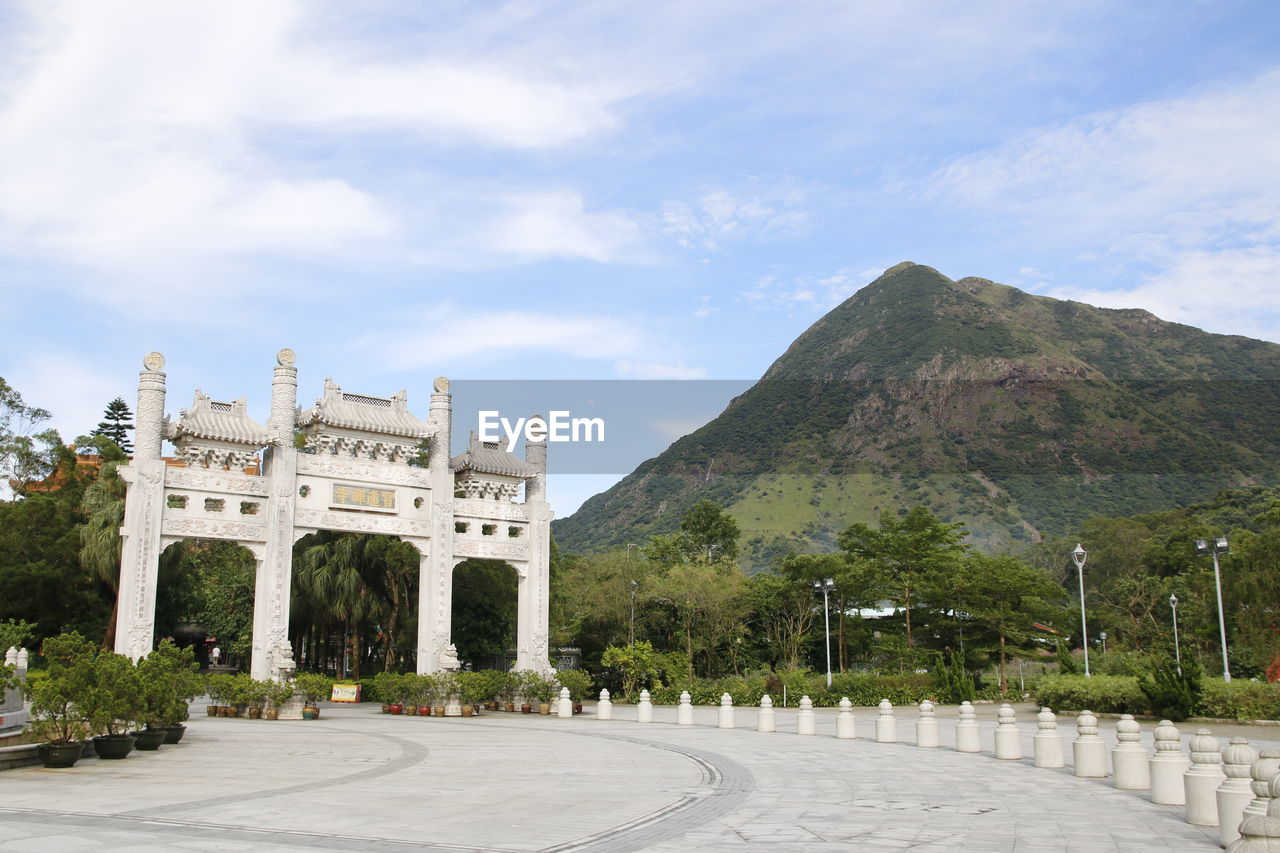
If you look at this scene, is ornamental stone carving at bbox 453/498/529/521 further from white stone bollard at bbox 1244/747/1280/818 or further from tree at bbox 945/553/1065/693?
white stone bollard at bbox 1244/747/1280/818

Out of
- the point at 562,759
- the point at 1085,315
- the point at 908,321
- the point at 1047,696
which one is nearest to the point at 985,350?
the point at 908,321

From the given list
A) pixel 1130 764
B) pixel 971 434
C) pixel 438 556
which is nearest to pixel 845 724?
pixel 1130 764

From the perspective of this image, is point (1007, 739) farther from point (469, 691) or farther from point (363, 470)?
point (363, 470)

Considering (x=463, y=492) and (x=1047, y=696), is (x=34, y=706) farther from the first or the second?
(x=1047, y=696)

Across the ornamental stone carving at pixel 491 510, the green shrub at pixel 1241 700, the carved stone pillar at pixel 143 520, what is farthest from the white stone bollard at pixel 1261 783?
the ornamental stone carving at pixel 491 510

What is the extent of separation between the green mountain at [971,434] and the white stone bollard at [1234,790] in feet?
222

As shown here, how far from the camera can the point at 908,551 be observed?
40688 mm

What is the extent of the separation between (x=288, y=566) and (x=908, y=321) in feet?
310

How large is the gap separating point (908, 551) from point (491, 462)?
58.8ft

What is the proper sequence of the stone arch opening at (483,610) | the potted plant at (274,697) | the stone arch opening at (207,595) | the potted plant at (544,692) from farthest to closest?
the stone arch opening at (483,610) → the stone arch opening at (207,595) → the potted plant at (544,692) → the potted plant at (274,697)

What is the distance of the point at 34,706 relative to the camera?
1363cm

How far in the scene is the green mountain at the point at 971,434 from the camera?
85.1 meters

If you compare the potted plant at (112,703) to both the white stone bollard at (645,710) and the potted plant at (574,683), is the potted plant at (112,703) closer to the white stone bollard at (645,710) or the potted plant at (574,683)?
the white stone bollard at (645,710)

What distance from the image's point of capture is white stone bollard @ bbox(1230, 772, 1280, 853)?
6336 millimetres
